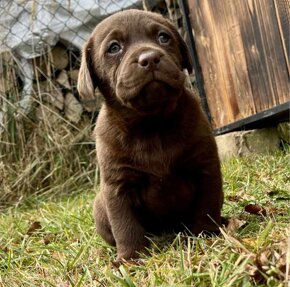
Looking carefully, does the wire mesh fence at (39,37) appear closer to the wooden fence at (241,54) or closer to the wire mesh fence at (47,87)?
the wire mesh fence at (47,87)

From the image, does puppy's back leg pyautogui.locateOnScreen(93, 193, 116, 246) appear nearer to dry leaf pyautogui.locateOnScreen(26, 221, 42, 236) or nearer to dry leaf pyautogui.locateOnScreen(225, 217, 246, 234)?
dry leaf pyautogui.locateOnScreen(225, 217, 246, 234)

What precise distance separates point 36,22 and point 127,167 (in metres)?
4.03

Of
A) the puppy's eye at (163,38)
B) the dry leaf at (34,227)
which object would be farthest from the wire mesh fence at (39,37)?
A: the puppy's eye at (163,38)

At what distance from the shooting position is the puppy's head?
2.56 meters

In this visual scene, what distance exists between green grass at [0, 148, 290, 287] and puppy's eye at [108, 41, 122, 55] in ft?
2.97

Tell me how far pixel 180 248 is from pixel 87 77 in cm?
104

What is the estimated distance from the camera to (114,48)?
2.84m

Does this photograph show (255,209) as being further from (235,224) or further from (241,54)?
(241,54)

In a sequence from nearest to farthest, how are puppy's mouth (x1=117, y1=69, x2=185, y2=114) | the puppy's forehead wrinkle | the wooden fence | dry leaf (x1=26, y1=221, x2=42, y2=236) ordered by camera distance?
puppy's mouth (x1=117, y1=69, x2=185, y2=114) → the puppy's forehead wrinkle → dry leaf (x1=26, y1=221, x2=42, y2=236) → the wooden fence

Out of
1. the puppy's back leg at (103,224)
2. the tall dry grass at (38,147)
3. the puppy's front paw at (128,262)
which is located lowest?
the tall dry grass at (38,147)

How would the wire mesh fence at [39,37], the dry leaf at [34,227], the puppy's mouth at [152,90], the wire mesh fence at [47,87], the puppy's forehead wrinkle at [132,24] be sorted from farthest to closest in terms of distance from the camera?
the wire mesh fence at [39,37]
the wire mesh fence at [47,87]
the dry leaf at [34,227]
the puppy's forehead wrinkle at [132,24]
the puppy's mouth at [152,90]

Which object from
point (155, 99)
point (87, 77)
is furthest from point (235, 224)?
point (87, 77)

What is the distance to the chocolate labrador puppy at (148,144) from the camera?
265cm

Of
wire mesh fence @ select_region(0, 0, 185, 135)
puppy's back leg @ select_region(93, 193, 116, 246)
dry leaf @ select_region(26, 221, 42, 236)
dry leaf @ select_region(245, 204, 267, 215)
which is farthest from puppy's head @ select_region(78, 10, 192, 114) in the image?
wire mesh fence @ select_region(0, 0, 185, 135)
